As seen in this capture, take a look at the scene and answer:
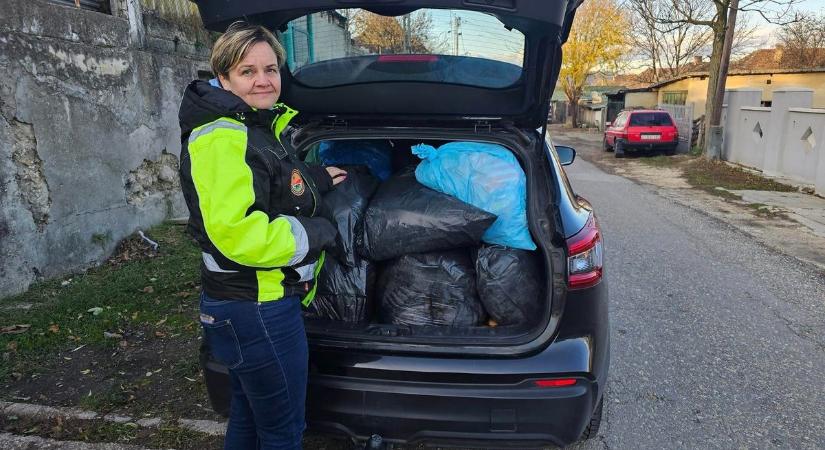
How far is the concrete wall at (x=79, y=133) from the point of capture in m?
4.36

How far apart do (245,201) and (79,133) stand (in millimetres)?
4237

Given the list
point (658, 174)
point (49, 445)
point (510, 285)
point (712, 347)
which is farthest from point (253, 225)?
point (658, 174)

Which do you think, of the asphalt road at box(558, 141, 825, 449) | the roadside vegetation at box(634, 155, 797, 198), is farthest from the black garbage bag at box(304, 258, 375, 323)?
the roadside vegetation at box(634, 155, 797, 198)

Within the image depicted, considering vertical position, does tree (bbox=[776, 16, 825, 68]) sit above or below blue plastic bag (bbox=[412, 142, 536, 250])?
above

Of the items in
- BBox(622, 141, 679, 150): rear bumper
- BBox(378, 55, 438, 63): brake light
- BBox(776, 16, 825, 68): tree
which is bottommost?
BBox(622, 141, 679, 150): rear bumper

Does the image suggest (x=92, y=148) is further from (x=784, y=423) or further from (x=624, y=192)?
(x=624, y=192)

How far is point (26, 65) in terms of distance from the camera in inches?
174

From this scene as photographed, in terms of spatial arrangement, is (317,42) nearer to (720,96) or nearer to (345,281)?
(345,281)

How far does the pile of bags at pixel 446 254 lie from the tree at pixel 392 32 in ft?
2.06

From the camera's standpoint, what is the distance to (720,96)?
15359 millimetres

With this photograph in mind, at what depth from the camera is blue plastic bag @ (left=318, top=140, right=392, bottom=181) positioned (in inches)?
131

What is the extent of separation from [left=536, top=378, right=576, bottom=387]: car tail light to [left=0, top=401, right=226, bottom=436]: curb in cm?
162

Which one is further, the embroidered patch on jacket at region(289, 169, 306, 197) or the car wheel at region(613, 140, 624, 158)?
the car wheel at region(613, 140, 624, 158)

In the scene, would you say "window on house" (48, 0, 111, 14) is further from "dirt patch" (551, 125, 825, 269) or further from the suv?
"dirt patch" (551, 125, 825, 269)
